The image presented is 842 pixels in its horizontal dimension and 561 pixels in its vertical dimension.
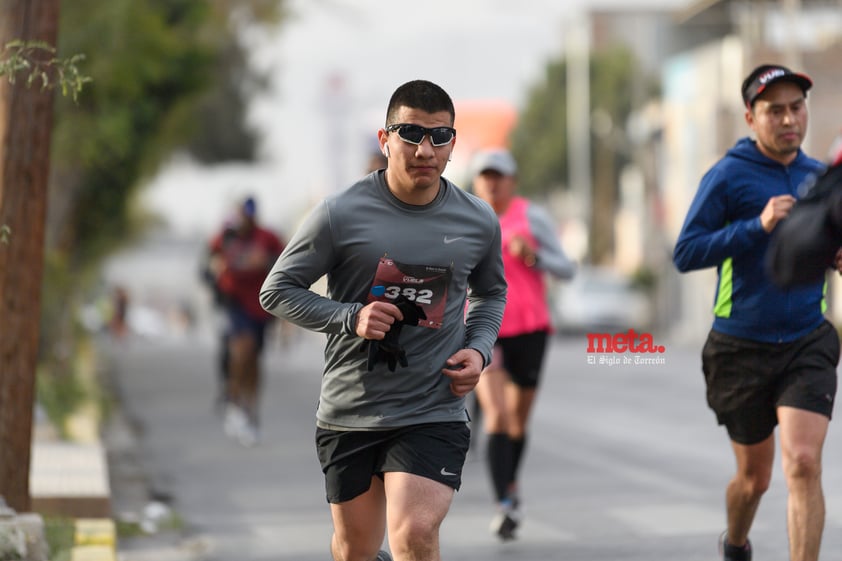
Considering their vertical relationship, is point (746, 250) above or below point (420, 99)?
below

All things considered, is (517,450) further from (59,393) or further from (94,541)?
(59,393)

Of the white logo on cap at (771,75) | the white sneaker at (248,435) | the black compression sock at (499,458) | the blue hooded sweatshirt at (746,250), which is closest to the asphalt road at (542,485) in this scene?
the white sneaker at (248,435)

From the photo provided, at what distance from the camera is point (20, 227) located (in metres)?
8.05

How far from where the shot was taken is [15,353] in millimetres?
8117

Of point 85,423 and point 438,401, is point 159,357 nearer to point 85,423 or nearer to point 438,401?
point 85,423

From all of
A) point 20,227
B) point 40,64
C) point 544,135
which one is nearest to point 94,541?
point 20,227

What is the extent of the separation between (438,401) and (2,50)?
3.29 metres

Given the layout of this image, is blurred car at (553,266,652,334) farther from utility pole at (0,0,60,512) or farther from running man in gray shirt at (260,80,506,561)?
running man in gray shirt at (260,80,506,561)

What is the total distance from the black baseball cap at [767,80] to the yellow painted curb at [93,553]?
11.2 ft

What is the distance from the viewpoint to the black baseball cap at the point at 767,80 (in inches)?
259

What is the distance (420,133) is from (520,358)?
13.5 feet

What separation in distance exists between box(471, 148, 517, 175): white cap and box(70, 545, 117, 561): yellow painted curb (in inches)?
115

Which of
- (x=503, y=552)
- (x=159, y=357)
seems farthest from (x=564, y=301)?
(x=503, y=552)

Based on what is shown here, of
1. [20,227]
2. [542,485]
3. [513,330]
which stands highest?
[20,227]
